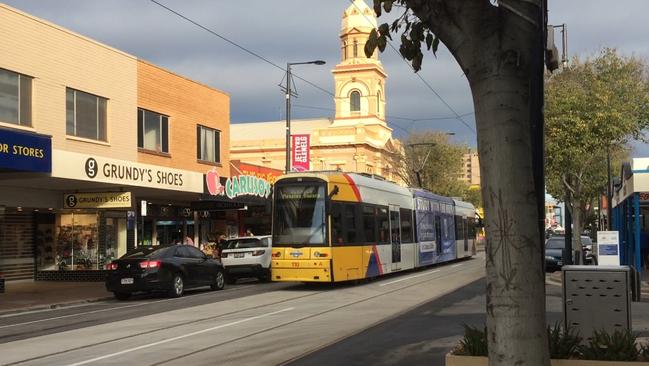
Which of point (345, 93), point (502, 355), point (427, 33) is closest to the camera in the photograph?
point (502, 355)

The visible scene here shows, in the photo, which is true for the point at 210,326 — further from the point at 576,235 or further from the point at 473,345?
the point at 576,235

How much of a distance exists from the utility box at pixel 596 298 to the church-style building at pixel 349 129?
7098 cm

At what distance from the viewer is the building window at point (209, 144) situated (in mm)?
31359

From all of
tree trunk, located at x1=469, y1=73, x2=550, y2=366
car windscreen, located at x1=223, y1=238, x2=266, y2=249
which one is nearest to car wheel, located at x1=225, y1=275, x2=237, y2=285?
car windscreen, located at x1=223, y1=238, x2=266, y2=249

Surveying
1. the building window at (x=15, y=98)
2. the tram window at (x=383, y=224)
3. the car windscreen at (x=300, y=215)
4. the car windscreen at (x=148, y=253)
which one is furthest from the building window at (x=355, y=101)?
the car windscreen at (x=148, y=253)

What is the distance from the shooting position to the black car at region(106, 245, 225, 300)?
61.3ft

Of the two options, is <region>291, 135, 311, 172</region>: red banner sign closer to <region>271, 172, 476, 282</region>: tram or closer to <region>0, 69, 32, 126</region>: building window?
<region>271, 172, 476, 282</region>: tram

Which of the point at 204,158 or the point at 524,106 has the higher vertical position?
the point at 204,158

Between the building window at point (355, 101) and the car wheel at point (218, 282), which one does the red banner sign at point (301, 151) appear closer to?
the car wheel at point (218, 282)

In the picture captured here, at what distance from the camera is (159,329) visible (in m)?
12.3

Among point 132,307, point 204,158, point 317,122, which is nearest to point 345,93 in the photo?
point 317,122

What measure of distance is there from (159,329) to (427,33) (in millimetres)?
8618

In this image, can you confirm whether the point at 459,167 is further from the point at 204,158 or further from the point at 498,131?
the point at 498,131

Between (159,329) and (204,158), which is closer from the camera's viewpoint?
(159,329)
